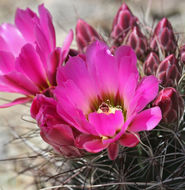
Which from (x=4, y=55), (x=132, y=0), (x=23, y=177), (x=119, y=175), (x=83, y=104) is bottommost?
(x=23, y=177)

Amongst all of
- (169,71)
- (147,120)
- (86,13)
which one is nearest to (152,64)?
(169,71)

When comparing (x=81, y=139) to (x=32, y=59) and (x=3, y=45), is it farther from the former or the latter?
(x=3, y=45)

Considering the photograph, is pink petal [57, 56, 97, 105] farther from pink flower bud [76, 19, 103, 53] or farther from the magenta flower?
pink flower bud [76, 19, 103, 53]

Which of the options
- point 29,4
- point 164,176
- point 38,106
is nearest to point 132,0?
point 29,4

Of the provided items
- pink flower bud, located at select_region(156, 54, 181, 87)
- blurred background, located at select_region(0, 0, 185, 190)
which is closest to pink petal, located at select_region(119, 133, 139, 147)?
pink flower bud, located at select_region(156, 54, 181, 87)

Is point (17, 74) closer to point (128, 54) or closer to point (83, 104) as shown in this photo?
point (83, 104)

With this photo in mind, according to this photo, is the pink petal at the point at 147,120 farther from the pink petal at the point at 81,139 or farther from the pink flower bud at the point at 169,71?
the pink flower bud at the point at 169,71

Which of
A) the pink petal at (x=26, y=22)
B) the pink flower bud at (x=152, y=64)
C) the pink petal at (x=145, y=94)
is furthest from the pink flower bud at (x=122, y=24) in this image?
the pink petal at (x=145, y=94)

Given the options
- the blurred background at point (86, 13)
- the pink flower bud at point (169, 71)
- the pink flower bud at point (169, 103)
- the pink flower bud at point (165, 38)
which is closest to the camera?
the pink flower bud at point (169, 103)
